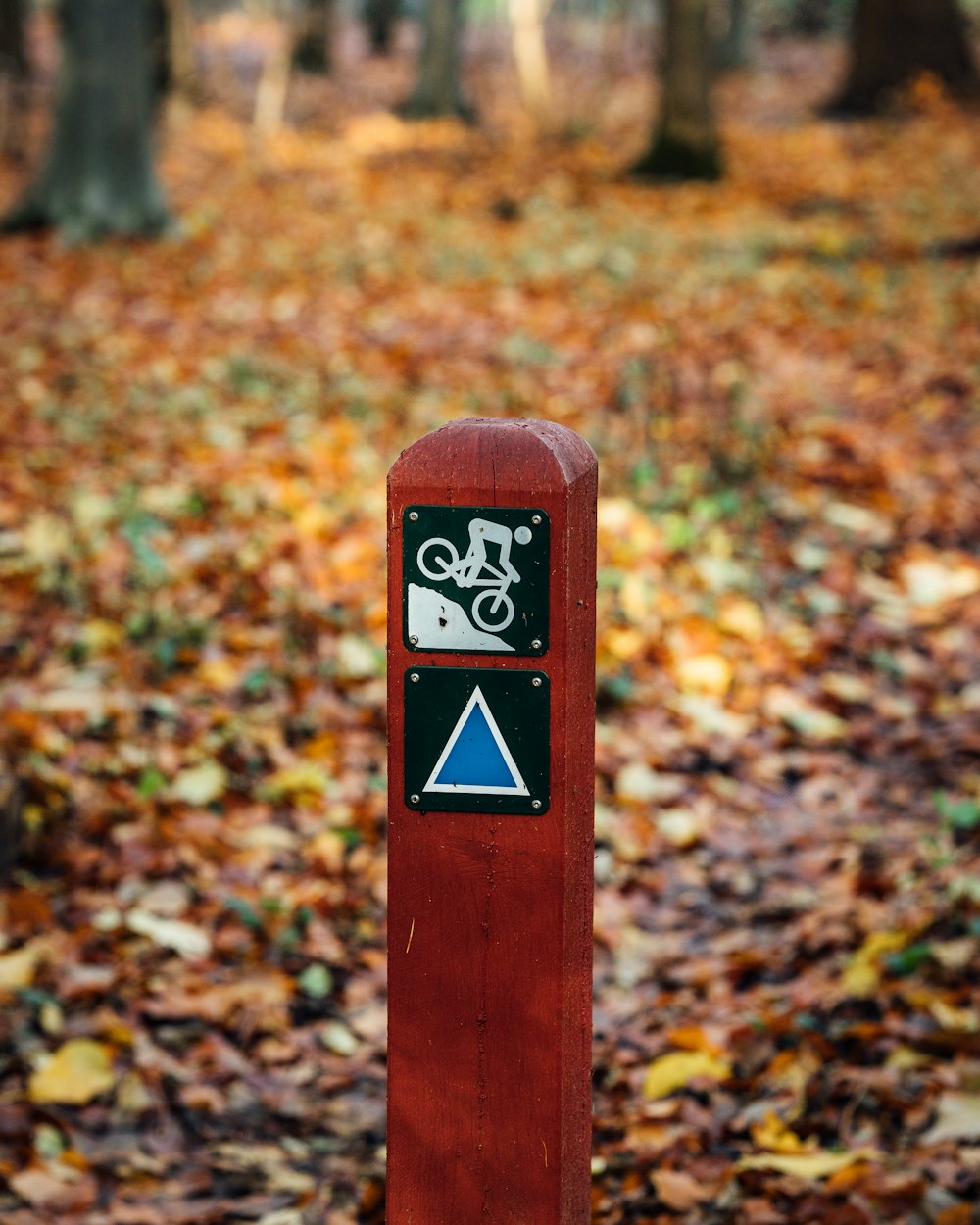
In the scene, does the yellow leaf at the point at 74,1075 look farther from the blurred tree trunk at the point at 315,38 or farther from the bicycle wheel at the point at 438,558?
the blurred tree trunk at the point at 315,38

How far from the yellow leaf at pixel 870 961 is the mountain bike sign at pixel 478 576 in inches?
88.3

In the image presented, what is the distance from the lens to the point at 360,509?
22.7 feet

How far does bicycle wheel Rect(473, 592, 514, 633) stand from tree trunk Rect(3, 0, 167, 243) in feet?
37.1

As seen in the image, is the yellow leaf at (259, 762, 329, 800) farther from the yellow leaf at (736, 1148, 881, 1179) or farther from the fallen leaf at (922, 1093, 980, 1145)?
the fallen leaf at (922, 1093, 980, 1145)

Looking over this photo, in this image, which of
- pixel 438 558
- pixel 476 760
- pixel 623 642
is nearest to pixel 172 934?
pixel 623 642

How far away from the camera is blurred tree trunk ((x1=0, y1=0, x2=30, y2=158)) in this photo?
17453 mm

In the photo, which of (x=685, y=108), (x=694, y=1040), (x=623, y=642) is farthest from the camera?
(x=685, y=108)

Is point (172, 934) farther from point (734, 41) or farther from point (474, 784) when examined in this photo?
point (734, 41)

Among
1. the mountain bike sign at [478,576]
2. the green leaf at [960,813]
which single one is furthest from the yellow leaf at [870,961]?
the mountain bike sign at [478,576]

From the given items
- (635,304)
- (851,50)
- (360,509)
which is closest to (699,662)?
(360,509)

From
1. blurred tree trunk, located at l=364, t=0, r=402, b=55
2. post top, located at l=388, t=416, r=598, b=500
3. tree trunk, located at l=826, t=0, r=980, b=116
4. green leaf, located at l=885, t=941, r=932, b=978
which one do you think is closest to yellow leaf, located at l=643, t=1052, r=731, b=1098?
green leaf, located at l=885, t=941, r=932, b=978

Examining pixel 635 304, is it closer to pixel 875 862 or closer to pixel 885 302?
pixel 885 302

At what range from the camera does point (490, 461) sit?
1942 millimetres

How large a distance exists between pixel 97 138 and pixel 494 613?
1178 centimetres
